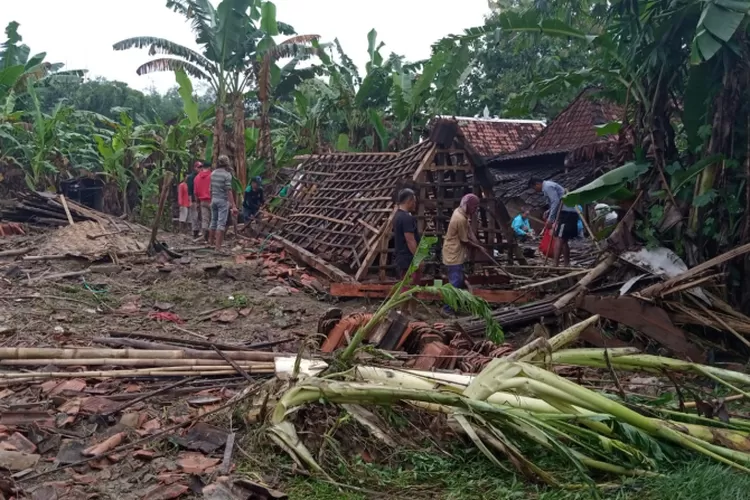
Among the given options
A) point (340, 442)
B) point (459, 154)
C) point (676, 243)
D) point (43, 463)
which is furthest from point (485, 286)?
point (43, 463)

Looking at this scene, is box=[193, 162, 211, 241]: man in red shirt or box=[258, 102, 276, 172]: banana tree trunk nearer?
box=[193, 162, 211, 241]: man in red shirt

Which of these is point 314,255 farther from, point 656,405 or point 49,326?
point 656,405

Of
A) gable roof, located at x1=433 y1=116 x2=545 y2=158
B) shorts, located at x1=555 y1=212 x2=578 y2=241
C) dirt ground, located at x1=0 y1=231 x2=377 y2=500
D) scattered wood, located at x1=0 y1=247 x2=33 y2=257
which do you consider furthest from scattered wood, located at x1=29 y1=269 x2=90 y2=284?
gable roof, located at x1=433 y1=116 x2=545 y2=158

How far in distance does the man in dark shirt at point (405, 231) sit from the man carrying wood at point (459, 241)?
44 centimetres

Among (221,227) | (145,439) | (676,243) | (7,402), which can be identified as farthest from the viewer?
(221,227)

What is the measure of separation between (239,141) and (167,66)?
7.49 feet

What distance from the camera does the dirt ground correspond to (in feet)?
14.0

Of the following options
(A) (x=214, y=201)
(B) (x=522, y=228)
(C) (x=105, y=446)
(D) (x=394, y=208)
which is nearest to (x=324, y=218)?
(A) (x=214, y=201)

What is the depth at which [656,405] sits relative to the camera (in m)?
4.52

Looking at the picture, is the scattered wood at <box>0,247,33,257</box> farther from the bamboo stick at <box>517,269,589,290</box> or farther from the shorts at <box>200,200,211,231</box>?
the bamboo stick at <box>517,269,589,290</box>

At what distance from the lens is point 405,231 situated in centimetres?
898

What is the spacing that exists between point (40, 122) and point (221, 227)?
8.09 metres

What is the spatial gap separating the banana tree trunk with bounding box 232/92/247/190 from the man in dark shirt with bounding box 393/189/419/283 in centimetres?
841

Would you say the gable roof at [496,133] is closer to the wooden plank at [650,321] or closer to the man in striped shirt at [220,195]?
the man in striped shirt at [220,195]
